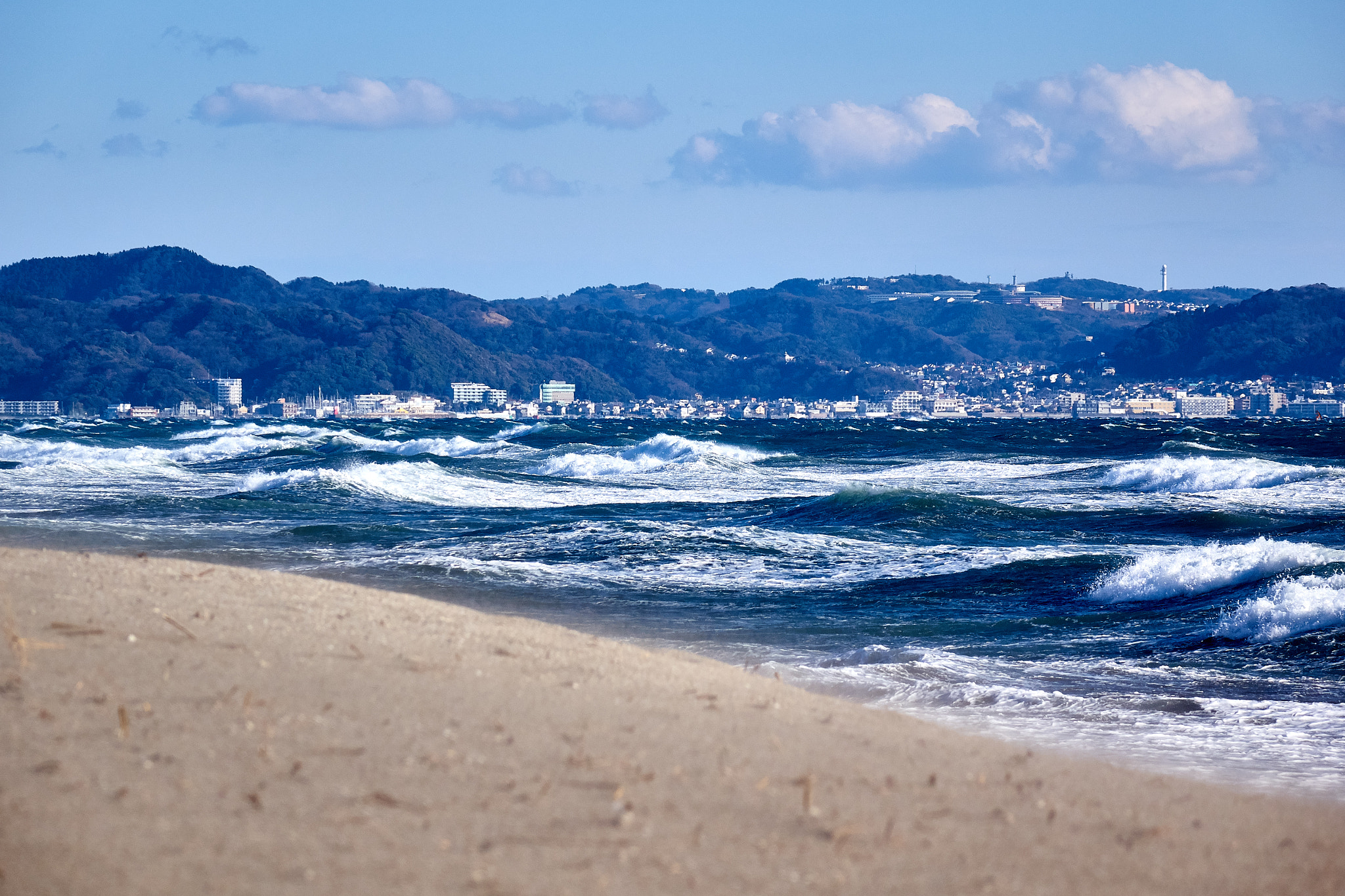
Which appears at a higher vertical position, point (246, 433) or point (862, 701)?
point (246, 433)

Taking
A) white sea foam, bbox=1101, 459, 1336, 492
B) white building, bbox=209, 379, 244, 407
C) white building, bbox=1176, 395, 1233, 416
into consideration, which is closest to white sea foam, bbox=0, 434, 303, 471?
white sea foam, bbox=1101, 459, 1336, 492

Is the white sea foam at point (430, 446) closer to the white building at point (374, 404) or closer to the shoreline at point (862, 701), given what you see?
the shoreline at point (862, 701)

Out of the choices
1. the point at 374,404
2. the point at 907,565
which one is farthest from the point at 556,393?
the point at 907,565

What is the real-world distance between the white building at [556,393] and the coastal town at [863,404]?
0.45 feet

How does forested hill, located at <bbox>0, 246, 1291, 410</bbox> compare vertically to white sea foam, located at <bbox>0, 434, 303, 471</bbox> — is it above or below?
above

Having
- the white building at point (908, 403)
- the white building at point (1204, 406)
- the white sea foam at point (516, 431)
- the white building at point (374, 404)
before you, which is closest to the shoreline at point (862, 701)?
the white sea foam at point (516, 431)

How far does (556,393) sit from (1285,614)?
6222 inches

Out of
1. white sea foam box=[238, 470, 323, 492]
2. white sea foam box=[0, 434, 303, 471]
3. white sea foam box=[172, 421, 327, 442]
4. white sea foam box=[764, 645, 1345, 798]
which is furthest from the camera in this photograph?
white sea foam box=[172, 421, 327, 442]

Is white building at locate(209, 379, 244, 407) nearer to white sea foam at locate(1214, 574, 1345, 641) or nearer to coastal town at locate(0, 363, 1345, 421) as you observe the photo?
coastal town at locate(0, 363, 1345, 421)

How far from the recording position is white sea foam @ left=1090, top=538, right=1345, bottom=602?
517 inches

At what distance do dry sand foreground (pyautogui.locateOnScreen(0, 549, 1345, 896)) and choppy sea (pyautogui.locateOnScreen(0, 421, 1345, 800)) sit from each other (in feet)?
7.78

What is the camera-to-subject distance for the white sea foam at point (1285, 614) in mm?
10352

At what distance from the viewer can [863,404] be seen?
171m

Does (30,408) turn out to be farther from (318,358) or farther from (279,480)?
(279,480)
